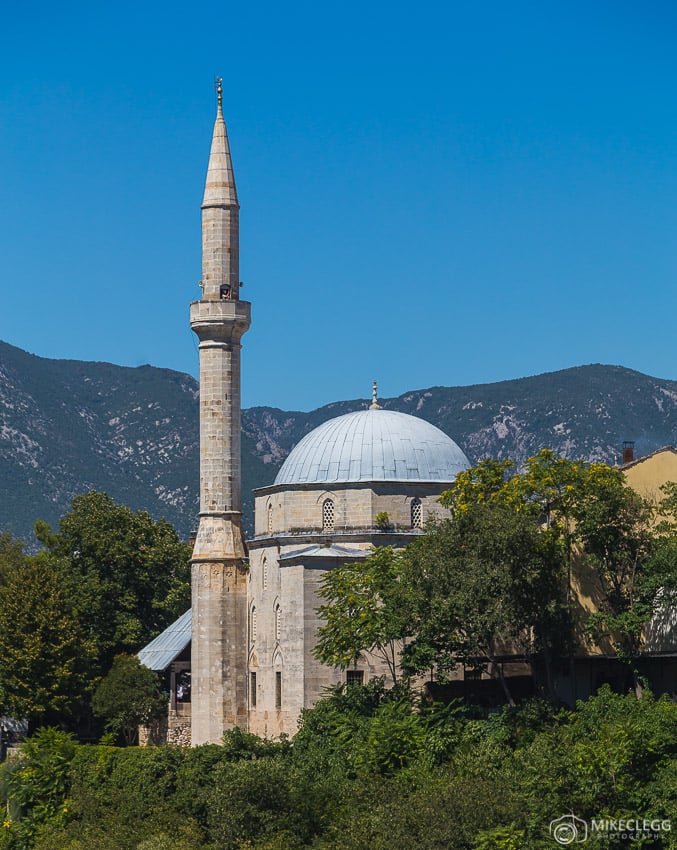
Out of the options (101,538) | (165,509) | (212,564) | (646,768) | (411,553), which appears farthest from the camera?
(165,509)

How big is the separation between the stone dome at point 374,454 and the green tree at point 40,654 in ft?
29.9

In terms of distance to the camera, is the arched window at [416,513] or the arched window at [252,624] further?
the arched window at [252,624]

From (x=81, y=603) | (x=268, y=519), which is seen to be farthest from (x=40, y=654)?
(x=268, y=519)

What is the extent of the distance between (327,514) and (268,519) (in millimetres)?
2766

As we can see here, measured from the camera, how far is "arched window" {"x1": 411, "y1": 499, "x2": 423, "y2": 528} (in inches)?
2132

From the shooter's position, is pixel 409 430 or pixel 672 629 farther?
pixel 409 430

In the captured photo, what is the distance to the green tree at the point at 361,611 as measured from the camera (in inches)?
1892

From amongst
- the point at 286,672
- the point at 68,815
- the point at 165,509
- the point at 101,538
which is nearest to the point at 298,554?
the point at 286,672

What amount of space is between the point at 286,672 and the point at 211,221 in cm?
1522

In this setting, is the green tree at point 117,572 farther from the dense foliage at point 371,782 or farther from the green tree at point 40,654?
the dense foliage at point 371,782

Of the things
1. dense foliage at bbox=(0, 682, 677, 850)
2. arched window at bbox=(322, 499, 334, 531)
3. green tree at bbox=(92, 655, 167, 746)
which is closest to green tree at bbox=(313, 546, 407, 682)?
dense foliage at bbox=(0, 682, 677, 850)

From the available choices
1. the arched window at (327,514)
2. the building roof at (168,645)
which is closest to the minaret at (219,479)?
the arched window at (327,514)

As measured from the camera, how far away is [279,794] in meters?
42.4

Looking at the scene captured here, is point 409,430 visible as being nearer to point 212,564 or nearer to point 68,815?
point 212,564
